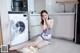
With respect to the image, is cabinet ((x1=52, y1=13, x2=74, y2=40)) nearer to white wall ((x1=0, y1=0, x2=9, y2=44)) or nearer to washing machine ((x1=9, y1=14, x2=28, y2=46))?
washing machine ((x1=9, y1=14, x2=28, y2=46))

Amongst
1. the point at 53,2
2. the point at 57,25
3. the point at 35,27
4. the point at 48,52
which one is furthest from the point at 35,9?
the point at 48,52

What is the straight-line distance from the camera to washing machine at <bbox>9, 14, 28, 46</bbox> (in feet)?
9.51

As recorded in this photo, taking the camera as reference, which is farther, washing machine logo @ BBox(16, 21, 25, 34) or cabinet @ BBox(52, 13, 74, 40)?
cabinet @ BBox(52, 13, 74, 40)

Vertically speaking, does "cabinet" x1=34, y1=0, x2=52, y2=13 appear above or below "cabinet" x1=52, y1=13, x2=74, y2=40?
above

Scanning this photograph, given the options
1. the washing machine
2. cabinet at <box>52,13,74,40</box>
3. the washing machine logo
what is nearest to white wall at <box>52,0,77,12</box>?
cabinet at <box>52,13,74,40</box>

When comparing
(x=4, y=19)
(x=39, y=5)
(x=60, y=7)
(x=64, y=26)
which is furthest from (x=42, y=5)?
(x=4, y=19)

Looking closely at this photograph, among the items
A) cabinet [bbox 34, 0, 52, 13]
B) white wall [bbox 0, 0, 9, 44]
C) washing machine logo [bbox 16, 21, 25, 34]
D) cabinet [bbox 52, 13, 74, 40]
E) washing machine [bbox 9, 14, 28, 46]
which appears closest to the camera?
white wall [bbox 0, 0, 9, 44]

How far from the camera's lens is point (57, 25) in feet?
12.2

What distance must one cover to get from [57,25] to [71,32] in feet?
1.73

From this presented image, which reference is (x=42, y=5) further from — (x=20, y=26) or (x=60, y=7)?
(x=20, y=26)

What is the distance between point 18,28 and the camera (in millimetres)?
3084

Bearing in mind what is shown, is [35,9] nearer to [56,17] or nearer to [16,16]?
[56,17]

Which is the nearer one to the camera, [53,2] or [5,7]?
[5,7]

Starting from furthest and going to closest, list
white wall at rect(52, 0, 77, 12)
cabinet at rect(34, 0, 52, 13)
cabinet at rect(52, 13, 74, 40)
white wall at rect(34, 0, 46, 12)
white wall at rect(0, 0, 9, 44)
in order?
white wall at rect(34, 0, 46, 12)
cabinet at rect(34, 0, 52, 13)
white wall at rect(52, 0, 77, 12)
cabinet at rect(52, 13, 74, 40)
white wall at rect(0, 0, 9, 44)
